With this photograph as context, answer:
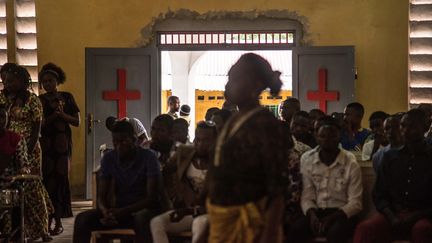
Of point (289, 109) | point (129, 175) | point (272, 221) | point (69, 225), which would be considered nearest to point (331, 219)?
point (129, 175)

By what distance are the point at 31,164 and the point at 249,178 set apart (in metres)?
4.51

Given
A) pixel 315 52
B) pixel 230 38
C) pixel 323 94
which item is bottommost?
pixel 323 94

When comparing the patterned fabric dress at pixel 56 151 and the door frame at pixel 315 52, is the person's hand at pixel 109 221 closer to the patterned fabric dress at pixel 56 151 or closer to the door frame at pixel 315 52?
the patterned fabric dress at pixel 56 151

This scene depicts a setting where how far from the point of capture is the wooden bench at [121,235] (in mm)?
6410

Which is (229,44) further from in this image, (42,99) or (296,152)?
(296,152)

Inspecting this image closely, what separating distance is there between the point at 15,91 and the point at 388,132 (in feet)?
11.0

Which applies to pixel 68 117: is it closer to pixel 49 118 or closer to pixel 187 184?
pixel 49 118

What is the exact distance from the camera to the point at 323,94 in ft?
38.1

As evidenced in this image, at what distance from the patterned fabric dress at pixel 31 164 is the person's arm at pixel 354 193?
3.17 m

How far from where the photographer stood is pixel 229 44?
12031 mm

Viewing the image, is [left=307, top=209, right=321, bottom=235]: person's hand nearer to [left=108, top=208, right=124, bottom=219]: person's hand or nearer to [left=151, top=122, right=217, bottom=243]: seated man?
[left=151, top=122, right=217, bottom=243]: seated man

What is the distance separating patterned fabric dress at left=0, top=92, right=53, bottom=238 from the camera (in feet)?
26.2

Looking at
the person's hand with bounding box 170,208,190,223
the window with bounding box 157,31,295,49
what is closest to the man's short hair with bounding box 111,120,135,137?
the person's hand with bounding box 170,208,190,223

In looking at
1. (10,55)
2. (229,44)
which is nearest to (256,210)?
(229,44)
